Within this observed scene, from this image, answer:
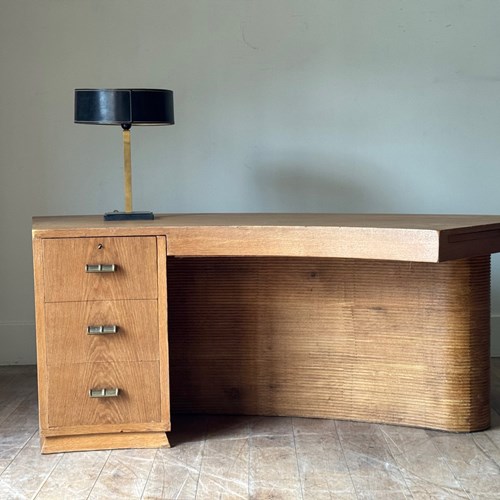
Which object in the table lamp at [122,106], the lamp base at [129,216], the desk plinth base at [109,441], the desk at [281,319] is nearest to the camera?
the desk at [281,319]

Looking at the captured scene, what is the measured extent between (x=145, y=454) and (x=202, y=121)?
161 cm

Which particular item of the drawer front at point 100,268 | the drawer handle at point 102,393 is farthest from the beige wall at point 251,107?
the drawer handle at point 102,393

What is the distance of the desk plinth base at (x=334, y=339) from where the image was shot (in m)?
2.83

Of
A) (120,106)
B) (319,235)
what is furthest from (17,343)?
(319,235)

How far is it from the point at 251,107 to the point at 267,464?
1.73m

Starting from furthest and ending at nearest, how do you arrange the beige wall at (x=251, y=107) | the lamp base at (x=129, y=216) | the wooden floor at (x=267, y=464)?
the beige wall at (x=251, y=107), the lamp base at (x=129, y=216), the wooden floor at (x=267, y=464)

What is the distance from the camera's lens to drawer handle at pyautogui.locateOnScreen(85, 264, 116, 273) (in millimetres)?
2676

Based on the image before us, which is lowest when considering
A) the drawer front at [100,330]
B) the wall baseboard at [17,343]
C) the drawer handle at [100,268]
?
the wall baseboard at [17,343]

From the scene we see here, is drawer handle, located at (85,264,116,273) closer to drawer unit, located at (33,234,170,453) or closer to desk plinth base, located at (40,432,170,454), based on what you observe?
drawer unit, located at (33,234,170,453)

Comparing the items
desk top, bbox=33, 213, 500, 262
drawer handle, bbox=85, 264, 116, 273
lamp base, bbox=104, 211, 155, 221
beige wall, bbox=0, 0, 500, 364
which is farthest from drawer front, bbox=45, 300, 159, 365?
beige wall, bbox=0, 0, 500, 364

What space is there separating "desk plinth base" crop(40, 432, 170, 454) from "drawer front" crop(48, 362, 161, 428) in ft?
0.15

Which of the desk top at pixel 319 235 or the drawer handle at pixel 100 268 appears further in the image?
the drawer handle at pixel 100 268

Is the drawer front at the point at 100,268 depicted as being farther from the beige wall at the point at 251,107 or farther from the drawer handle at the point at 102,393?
the beige wall at the point at 251,107

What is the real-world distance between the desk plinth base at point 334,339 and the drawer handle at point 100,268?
1.23 feet
